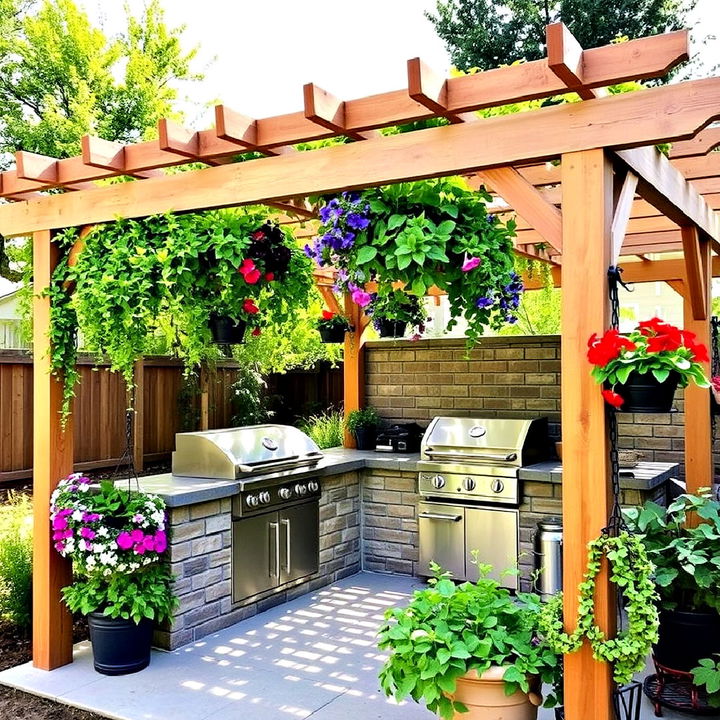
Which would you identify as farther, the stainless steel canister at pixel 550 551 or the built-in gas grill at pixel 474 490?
the built-in gas grill at pixel 474 490

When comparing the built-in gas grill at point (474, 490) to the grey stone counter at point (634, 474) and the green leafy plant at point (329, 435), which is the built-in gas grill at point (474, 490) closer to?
the grey stone counter at point (634, 474)

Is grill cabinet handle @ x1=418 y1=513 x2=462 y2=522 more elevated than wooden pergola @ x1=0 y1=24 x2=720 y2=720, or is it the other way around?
wooden pergola @ x1=0 y1=24 x2=720 y2=720

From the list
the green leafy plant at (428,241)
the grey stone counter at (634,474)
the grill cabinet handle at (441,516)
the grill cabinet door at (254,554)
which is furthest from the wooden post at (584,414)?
the grill cabinet handle at (441,516)

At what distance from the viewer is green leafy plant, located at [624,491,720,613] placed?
3.28 metres

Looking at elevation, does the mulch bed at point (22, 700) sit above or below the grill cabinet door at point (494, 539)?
below

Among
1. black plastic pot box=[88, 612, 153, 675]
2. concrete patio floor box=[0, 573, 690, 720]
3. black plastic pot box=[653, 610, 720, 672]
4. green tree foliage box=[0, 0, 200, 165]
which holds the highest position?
green tree foliage box=[0, 0, 200, 165]

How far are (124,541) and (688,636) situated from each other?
2655 millimetres

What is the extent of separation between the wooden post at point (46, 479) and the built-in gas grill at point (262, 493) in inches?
36.6

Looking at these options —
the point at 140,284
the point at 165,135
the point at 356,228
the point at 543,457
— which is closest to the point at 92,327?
the point at 140,284

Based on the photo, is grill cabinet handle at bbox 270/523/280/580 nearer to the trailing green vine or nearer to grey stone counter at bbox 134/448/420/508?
grey stone counter at bbox 134/448/420/508

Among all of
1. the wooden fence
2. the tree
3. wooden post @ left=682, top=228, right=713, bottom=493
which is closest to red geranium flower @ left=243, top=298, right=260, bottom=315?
wooden post @ left=682, top=228, right=713, bottom=493

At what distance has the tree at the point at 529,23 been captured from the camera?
11.9 m

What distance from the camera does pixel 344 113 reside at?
300 centimetres

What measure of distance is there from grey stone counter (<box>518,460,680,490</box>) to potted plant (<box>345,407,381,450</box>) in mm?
1630
